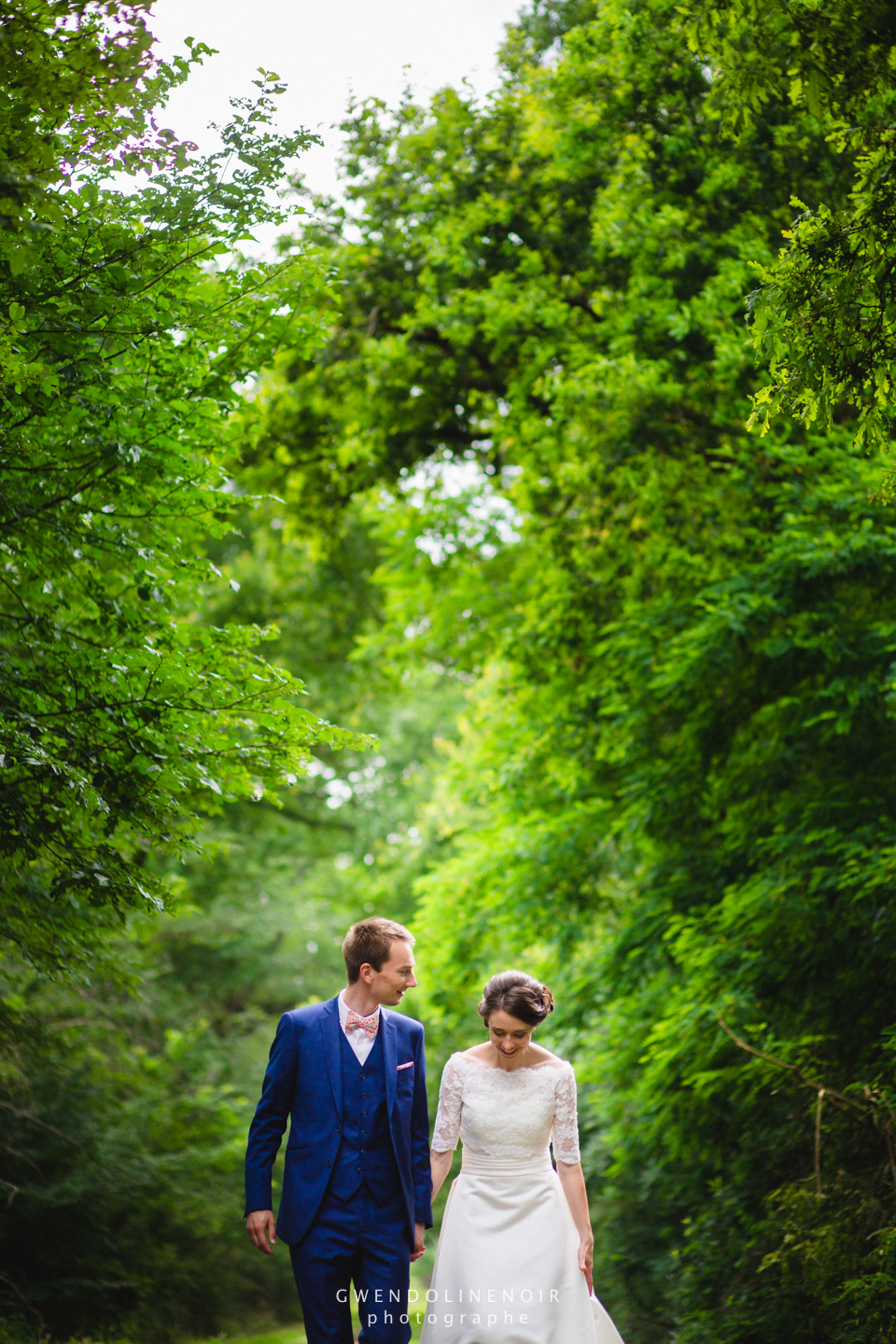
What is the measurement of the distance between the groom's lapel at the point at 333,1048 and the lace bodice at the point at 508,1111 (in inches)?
22.7

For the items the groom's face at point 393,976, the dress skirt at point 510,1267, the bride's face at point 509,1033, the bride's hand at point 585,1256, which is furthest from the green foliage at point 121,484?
the bride's hand at point 585,1256

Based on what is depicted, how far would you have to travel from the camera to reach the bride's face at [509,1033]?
442 centimetres

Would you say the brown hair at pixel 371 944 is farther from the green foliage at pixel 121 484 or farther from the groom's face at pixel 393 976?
the green foliage at pixel 121 484

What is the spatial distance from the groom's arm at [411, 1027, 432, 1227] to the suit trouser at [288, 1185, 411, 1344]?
17 centimetres

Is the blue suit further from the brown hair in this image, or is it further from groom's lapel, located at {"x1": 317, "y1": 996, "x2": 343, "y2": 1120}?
the brown hair

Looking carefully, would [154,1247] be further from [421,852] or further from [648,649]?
[421,852]

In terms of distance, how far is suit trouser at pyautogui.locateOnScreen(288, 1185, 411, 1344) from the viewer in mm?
3756

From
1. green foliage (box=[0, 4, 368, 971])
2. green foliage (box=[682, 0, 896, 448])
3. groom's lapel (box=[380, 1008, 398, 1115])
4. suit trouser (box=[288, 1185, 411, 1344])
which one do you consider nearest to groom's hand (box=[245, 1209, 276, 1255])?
suit trouser (box=[288, 1185, 411, 1344])

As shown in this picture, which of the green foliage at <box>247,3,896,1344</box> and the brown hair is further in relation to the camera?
the green foliage at <box>247,3,896,1344</box>

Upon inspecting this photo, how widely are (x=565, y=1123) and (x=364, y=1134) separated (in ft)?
3.13

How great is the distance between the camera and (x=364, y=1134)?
13.0 ft

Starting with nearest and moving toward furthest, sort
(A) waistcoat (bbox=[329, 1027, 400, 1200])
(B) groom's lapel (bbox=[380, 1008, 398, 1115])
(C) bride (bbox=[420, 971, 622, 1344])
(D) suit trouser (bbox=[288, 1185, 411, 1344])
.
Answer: (D) suit trouser (bbox=[288, 1185, 411, 1344]) → (A) waistcoat (bbox=[329, 1027, 400, 1200]) → (B) groom's lapel (bbox=[380, 1008, 398, 1115]) → (C) bride (bbox=[420, 971, 622, 1344])

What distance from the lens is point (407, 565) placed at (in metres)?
13.0

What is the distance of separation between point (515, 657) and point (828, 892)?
13.8ft
